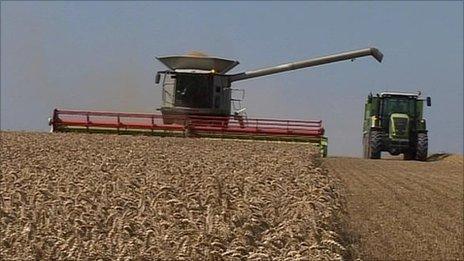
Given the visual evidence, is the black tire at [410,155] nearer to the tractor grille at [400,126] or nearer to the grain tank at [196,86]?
the tractor grille at [400,126]

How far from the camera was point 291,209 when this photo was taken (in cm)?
583

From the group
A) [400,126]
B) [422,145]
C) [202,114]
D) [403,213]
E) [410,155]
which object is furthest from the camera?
[410,155]

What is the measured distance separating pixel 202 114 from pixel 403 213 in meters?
8.36

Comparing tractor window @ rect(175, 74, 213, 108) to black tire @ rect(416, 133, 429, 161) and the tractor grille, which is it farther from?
black tire @ rect(416, 133, 429, 161)

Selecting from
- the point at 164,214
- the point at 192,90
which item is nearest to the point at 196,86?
the point at 192,90

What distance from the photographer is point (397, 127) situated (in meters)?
28.2

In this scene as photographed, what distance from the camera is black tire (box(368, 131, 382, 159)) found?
92.0ft

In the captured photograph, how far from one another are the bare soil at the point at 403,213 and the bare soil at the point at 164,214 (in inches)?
25.7

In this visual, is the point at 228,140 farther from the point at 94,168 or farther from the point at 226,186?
the point at 226,186

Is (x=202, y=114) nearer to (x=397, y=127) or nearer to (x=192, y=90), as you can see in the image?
(x=192, y=90)

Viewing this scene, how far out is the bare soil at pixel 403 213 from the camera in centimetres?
1124

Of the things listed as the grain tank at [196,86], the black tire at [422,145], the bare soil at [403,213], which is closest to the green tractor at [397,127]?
the black tire at [422,145]

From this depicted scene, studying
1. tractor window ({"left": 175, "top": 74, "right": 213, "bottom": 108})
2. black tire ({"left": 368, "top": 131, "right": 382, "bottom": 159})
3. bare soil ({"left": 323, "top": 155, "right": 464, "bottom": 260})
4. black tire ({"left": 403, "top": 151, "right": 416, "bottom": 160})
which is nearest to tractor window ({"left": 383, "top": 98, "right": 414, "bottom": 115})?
black tire ({"left": 368, "top": 131, "right": 382, "bottom": 159})

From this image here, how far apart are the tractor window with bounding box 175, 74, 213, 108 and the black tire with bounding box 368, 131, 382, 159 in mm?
7881
